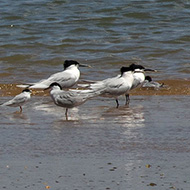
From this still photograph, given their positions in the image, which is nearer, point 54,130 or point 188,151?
point 188,151

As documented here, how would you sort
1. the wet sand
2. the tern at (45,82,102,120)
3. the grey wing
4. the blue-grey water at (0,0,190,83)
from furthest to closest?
the blue-grey water at (0,0,190,83) < the grey wing < the tern at (45,82,102,120) < the wet sand

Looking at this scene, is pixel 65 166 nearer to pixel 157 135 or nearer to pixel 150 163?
pixel 150 163

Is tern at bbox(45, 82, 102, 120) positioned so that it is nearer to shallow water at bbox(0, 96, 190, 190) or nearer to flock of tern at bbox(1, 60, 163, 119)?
flock of tern at bbox(1, 60, 163, 119)

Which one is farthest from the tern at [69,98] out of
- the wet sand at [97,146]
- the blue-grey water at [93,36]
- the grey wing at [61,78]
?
the blue-grey water at [93,36]

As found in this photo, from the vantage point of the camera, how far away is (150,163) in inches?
209

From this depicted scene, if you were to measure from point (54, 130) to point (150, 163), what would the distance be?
1784mm

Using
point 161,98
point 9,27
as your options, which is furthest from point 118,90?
point 9,27

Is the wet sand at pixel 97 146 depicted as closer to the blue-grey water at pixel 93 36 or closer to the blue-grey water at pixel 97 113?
the blue-grey water at pixel 97 113

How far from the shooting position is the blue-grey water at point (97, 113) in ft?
16.4

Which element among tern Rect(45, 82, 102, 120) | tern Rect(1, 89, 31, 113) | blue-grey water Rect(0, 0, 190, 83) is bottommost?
blue-grey water Rect(0, 0, 190, 83)

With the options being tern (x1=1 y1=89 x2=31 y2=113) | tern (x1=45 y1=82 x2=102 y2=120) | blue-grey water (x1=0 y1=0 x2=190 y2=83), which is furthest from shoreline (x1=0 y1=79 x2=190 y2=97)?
tern (x1=45 y1=82 x2=102 y2=120)

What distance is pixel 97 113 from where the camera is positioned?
809cm

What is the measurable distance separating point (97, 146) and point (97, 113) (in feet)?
6.92

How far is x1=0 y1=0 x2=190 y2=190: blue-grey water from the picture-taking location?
4.99 m
